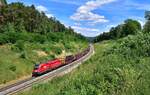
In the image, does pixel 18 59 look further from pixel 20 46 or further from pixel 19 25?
pixel 19 25

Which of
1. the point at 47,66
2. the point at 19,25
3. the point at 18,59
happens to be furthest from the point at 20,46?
the point at 19,25

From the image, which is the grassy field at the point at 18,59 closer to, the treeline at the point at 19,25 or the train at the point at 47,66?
the train at the point at 47,66

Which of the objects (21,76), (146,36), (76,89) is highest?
(146,36)

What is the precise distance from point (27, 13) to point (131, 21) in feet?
131

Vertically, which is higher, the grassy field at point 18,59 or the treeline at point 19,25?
the treeline at point 19,25

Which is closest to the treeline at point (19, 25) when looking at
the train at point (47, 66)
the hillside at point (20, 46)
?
the hillside at point (20, 46)

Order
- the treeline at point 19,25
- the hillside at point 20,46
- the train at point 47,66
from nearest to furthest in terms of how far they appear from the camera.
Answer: the train at point 47,66, the hillside at point 20,46, the treeline at point 19,25

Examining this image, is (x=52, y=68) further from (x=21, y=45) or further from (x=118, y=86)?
(x=118, y=86)

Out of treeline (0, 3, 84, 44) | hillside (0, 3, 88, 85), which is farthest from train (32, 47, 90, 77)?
treeline (0, 3, 84, 44)

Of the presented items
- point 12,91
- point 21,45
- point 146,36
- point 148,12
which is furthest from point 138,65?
point 21,45

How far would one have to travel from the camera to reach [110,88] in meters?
17.4

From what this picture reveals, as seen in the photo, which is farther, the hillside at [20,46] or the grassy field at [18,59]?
the hillside at [20,46]

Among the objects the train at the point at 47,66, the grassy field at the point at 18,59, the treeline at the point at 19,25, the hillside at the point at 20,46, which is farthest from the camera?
the treeline at the point at 19,25

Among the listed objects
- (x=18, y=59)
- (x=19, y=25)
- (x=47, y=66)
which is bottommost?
(x=47, y=66)
